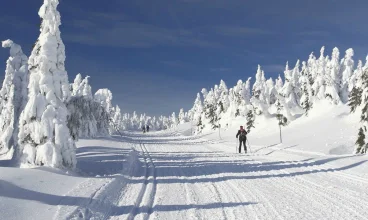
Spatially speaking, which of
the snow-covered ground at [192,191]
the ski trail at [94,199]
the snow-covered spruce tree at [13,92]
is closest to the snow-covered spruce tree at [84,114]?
the snow-covered spruce tree at [13,92]

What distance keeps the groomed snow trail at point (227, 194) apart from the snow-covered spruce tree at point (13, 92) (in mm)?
14218

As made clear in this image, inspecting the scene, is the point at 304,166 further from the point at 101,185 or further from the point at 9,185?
the point at 9,185

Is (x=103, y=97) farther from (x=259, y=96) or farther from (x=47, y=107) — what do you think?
(x=47, y=107)

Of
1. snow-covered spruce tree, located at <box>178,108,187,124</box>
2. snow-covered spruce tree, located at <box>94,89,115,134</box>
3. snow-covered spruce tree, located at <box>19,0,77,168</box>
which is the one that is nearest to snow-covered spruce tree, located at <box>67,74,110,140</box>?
snow-covered spruce tree, located at <box>94,89,115,134</box>

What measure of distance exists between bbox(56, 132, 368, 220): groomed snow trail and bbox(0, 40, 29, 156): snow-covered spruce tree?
46.6 feet

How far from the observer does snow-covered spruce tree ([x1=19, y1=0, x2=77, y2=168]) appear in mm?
13344

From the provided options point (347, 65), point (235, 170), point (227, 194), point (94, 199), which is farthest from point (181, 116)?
point (94, 199)

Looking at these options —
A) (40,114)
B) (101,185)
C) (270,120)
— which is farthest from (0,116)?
(270,120)

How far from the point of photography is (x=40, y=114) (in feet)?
45.5

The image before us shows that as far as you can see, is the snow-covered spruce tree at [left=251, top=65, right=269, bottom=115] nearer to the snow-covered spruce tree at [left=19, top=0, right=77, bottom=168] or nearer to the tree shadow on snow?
the tree shadow on snow

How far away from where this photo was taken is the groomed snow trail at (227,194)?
773cm

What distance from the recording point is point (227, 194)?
9773 millimetres

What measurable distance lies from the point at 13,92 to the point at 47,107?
13.2 meters

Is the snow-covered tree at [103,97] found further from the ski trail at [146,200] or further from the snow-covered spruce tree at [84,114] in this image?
the ski trail at [146,200]
